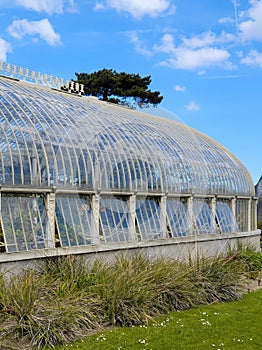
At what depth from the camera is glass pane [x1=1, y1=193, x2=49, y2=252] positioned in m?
12.3

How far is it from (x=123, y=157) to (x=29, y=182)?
459 centimetres

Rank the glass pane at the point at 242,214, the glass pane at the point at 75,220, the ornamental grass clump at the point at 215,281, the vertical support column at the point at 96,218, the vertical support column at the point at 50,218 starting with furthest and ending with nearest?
the glass pane at the point at 242,214, the vertical support column at the point at 96,218, the glass pane at the point at 75,220, the ornamental grass clump at the point at 215,281, the vertical support column at the point at 50,218

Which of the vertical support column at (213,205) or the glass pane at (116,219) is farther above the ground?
the glass pane at (116,219)

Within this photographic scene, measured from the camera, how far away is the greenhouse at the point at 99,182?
12977 millimetres

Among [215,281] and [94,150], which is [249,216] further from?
[94,150]

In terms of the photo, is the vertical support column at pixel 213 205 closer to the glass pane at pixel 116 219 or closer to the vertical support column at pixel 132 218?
the vertical support column at pixel 132 218

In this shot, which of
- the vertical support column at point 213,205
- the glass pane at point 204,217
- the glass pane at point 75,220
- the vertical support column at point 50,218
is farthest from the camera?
the vertical support column at point 213,205

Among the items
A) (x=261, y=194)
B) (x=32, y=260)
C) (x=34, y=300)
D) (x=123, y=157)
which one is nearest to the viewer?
(x=34, y=300)

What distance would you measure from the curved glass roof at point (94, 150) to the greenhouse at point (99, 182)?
0.13 feet

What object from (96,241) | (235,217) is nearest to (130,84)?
(235,217)

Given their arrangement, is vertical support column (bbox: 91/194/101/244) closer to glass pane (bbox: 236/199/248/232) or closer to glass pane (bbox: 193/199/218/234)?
glass pane (bbox: 193/199/218/234)

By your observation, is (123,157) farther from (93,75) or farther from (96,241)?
(93,75)

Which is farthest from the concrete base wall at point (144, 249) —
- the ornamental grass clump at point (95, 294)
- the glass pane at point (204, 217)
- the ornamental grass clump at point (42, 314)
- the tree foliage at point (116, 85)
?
the tree foliage at point (116, 85)

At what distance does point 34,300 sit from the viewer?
10.0m
